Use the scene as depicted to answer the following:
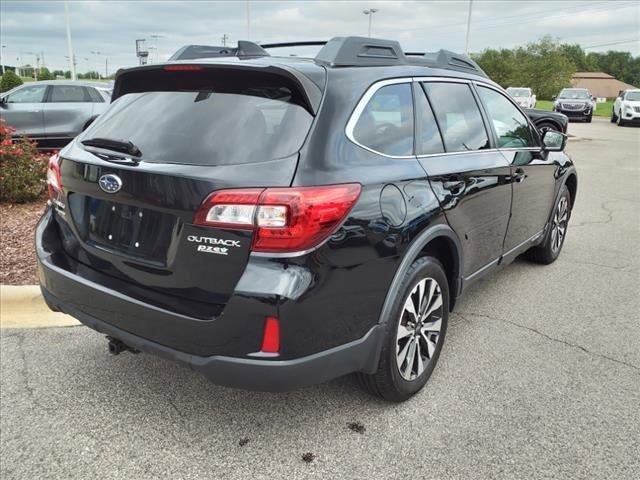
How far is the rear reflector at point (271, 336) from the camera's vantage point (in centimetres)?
215

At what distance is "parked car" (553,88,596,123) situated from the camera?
2955cm

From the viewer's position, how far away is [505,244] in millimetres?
4004

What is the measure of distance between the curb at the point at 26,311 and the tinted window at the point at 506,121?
329 centimetres

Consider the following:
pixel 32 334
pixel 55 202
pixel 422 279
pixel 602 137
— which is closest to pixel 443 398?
pixel 422 279

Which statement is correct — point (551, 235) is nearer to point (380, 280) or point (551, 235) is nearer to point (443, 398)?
point (443, 398)

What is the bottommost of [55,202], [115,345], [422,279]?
[115,345]

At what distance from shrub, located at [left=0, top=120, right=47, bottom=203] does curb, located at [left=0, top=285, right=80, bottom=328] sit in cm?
266

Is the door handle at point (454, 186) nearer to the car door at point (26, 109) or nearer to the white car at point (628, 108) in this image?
the car door at point (26, 109)

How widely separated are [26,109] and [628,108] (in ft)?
87.4

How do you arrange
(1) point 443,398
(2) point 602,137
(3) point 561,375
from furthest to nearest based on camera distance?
(2) point 602,137, (3) point 561,375, (1) point 443,398

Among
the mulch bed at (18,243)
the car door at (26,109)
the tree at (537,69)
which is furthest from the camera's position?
the tree at (537,69)

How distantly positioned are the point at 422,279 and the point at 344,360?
68cm

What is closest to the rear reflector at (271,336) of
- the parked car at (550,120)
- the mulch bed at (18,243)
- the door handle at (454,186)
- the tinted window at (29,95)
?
→ the door handle at (454,186)

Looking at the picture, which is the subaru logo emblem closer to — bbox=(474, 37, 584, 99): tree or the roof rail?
the roof rail
